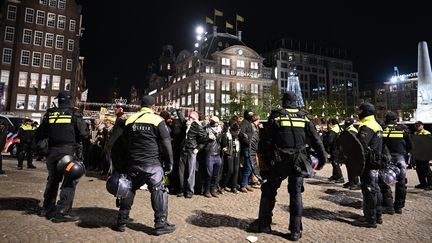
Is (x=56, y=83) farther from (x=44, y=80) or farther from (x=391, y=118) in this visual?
(x=391, y=118)

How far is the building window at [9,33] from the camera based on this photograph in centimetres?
4506

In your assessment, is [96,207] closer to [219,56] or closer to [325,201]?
[325,201]

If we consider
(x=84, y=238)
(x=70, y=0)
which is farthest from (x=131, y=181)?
(x=70, y=0)

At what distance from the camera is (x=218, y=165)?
27.0 feet

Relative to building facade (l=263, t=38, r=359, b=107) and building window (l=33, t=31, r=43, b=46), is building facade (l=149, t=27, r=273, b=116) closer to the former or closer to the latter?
building facade (l=263, t=38, r=359, b=107)

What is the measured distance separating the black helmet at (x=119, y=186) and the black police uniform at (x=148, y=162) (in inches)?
4.9

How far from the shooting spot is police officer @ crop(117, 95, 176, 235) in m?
4.88

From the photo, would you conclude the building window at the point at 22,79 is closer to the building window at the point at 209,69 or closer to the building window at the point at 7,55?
the building window at the point at 7,55

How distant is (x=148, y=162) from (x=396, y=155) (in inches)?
242

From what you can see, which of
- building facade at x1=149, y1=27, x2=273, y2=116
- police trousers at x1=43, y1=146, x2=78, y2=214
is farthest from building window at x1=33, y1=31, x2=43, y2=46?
police trousers at x1=43, y1=146, x2=78, y2=214

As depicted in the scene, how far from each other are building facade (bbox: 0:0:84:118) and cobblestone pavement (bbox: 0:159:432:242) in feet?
145

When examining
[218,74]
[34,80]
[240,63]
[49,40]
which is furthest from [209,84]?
[34,80]

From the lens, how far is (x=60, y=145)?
570cm

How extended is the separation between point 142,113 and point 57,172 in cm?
212
